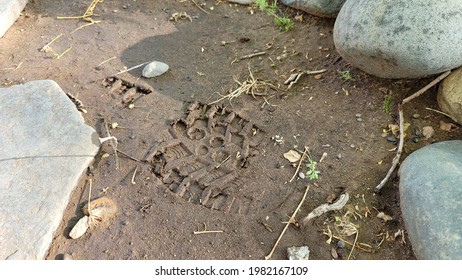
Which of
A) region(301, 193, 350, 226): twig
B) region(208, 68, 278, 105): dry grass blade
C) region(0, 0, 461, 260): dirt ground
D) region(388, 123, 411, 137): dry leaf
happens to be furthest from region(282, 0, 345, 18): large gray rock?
region(301, 193, 350, 226): twig

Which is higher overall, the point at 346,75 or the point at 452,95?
the point at 452,95

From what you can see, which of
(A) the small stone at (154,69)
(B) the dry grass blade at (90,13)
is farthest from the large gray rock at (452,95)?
(B) the dry grass blade at (90,13)

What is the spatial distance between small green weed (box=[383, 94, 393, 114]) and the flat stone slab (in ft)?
6.48

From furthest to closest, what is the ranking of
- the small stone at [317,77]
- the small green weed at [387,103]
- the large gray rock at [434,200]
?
1. the small stone at [317,77]
2. the small green weed at [387,103]
3. the large gray rock at [434,200]

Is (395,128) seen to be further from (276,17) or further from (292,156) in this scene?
(276,17)

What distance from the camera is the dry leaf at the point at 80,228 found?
8.28 ft

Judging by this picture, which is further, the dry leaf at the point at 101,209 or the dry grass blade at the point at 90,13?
the dry grass blade at the point at 90,13

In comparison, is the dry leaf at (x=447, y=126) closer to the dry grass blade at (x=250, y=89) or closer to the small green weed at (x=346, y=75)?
the small green weed at (x=346, y=75)

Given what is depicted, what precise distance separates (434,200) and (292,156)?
930 millimetres

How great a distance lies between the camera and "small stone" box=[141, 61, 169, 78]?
3629 mm

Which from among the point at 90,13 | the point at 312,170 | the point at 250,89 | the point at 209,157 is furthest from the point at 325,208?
the point at 90,13

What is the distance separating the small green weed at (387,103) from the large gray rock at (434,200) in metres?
0.50

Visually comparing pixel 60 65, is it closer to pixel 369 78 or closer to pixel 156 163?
pixel 156 163

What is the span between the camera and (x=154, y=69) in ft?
12.0
